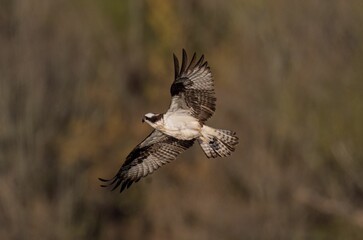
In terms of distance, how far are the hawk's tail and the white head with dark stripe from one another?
0.54 m

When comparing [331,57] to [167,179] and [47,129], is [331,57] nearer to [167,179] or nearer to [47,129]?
[167,179]

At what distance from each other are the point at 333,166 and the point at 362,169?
97 centimetres

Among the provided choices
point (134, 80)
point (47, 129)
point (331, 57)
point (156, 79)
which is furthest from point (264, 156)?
point (134, 80)

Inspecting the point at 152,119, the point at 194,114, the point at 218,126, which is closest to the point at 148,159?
the point at 194,114

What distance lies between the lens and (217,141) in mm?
11430

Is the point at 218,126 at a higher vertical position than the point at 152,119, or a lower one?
higher

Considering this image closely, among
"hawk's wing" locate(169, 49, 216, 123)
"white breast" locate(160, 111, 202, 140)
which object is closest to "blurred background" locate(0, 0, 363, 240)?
"hawk's wing" locate(169, 49, 216, 123)

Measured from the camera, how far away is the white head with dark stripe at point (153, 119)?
434 inches

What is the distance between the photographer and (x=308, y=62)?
88.1ft

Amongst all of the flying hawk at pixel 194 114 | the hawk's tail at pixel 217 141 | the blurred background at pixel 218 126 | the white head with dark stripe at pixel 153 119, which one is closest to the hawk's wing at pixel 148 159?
the flying hawk at pixel 194 114

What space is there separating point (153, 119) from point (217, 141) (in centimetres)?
78

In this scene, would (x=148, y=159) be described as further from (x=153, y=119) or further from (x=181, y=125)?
(x=153, y=119)

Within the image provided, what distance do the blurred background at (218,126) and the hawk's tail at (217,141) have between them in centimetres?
1392

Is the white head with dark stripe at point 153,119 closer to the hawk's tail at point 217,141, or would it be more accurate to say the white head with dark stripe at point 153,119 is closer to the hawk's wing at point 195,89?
the hawk's wing at point 195,89
